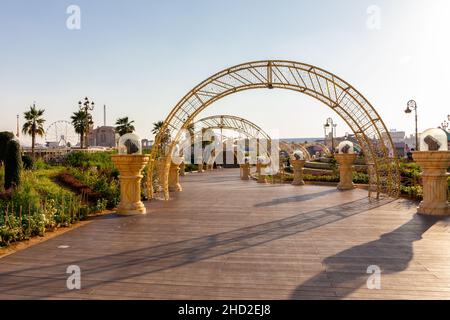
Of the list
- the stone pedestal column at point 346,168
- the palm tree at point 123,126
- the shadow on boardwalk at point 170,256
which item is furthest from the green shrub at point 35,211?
the palm tree at point 123,126

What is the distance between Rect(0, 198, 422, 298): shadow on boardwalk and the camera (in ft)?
14.8

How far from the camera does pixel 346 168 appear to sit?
1603 centimetres

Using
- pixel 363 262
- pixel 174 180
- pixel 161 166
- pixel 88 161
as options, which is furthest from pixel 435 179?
pixel 88 161

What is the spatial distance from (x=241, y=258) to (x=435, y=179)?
654cm

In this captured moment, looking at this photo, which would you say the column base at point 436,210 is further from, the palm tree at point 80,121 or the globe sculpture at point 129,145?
the palm tree at point 80,121

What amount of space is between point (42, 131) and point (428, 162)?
38248mm

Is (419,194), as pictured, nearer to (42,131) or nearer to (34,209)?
(34,209)

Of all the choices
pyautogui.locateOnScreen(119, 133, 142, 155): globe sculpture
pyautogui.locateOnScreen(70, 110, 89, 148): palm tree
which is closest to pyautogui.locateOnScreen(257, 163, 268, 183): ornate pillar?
pyautogui.locateOnScreen(119, 133, 142, 155): globe sculpture

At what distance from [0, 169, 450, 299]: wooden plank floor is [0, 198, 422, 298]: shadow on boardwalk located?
0.02 m

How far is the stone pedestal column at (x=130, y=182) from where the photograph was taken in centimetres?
989

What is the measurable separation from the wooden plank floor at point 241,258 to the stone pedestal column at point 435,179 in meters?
0.58

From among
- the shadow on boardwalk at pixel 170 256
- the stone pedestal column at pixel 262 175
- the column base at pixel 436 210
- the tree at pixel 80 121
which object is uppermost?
the tree at pixel 80 121

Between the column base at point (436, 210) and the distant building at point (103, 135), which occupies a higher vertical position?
the distant building at point (103, 135)

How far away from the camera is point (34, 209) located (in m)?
8.20
